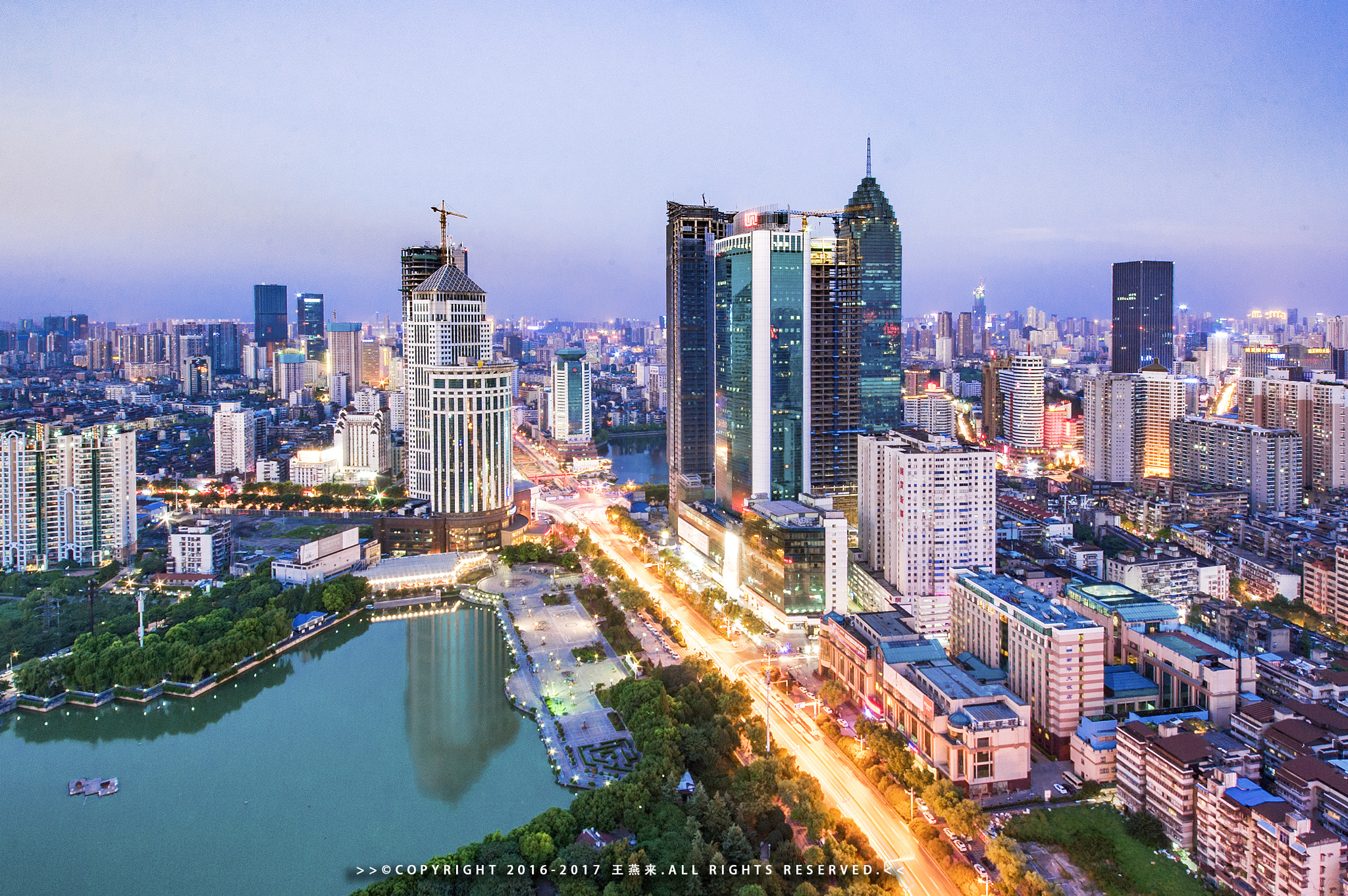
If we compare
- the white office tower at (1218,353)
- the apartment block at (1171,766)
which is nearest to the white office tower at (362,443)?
the apartment block at (1171,766)

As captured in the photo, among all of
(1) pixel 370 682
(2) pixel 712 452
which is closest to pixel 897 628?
(1) pixel 370 682

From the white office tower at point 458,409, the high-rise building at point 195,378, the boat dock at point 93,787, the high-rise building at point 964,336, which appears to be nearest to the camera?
the boat dock at point 93,787

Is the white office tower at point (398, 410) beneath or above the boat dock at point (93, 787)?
above

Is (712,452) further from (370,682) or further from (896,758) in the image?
(896,758)

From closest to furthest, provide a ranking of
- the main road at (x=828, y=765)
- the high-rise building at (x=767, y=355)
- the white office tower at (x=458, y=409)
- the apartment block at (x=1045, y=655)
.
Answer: the main road at (x=828, y=765) → the apartment block at (x=1045, y=655) → the high-rise building at (x=767, y=355) → the white office tower at (x=458, y=409)

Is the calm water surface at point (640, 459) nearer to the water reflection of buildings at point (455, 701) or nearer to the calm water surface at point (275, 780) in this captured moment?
the water reflection of buildings at point (455, 701)

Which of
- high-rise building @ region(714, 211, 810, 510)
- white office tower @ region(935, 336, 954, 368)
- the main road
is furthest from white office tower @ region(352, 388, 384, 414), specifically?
white office tower @ region(935, 336, 954, 368)
